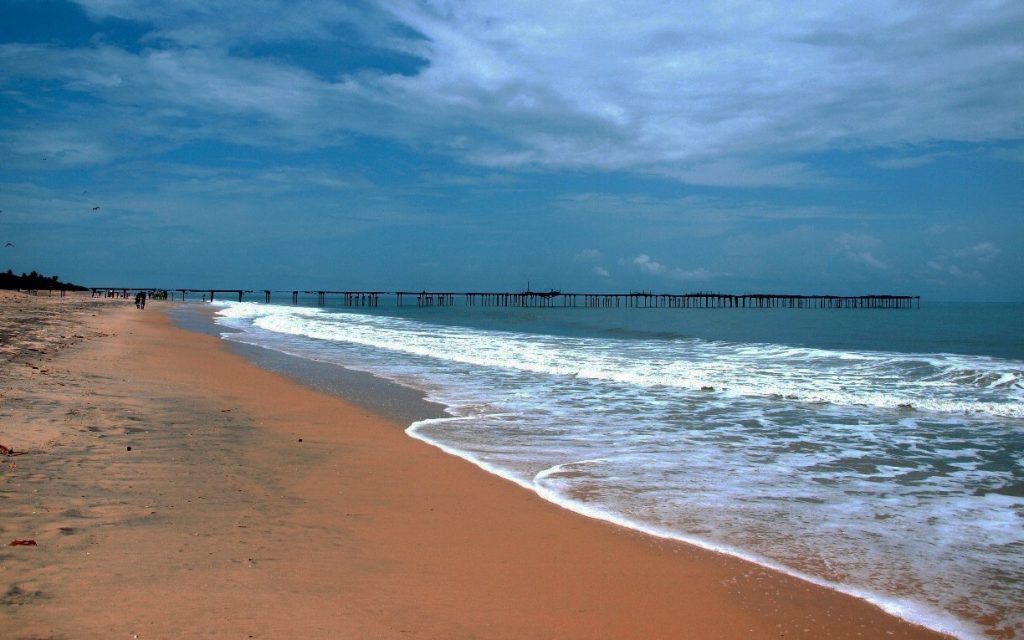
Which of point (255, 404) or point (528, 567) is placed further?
point (255, 404)

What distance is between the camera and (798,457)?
306 inches

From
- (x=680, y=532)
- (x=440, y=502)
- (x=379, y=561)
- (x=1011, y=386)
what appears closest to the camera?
(x=379, y=561)

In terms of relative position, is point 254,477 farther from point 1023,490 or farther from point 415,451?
point 1023,490

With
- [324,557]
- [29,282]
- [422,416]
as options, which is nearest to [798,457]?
[422,416]

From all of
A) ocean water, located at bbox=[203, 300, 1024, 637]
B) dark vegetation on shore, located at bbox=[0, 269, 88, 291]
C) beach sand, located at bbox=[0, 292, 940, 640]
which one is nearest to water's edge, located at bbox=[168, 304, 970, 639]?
ocean water, located at bbox=[203, 300, 1024, 637]

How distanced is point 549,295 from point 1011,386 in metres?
106

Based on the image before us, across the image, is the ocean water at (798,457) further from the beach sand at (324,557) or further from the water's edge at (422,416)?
the beach sand at (324,557)

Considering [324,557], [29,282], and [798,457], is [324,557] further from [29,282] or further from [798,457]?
[29,282]

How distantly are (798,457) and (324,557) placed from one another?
18.5 ft

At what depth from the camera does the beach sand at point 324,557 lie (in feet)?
11.0

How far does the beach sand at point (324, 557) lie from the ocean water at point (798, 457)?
507 mm

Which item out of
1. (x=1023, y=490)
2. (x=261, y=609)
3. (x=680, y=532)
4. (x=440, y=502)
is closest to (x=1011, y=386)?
(x=1023, y=490)

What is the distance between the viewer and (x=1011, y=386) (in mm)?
13664

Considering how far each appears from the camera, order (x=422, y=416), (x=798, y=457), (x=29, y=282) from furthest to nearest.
→ (x=29, y=282), (x=422, y=416), (x=798, y=457)
